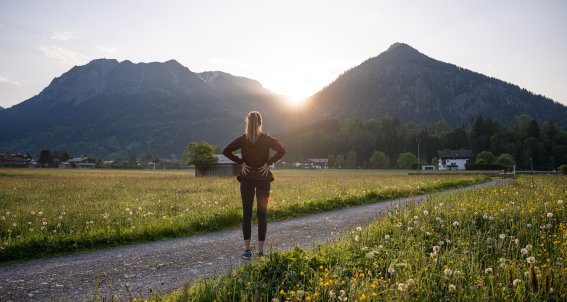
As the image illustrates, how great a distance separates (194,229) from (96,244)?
2862 millimetres

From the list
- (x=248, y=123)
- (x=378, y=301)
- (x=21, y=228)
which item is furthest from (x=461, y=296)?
(x=21, y=228)

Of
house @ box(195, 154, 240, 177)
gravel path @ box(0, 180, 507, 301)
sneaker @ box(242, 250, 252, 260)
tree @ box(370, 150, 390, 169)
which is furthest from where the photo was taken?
tree @ box(370, 150, 390, 169)

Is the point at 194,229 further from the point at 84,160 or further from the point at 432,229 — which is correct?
the point at 84,160

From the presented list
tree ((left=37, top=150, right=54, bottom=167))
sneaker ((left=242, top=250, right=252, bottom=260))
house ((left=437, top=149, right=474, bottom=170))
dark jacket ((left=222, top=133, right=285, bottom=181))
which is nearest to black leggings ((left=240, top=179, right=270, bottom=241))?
dark jacket ((left=222, top=133, right=285, bottom=181))

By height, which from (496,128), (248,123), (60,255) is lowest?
(60,255)

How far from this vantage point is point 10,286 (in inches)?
235

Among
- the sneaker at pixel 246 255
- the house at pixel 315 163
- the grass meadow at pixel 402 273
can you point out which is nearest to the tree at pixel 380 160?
the house at pixel 315 163

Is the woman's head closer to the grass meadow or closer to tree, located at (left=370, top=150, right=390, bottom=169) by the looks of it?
the grass meadow

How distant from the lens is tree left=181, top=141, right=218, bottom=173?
60.9 m

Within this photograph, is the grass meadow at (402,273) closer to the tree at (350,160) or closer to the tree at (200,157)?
the tree at (200,157)

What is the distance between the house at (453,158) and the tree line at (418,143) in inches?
169

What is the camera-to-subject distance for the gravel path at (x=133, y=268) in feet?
18.5

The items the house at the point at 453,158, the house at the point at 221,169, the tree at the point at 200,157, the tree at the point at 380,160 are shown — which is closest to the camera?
the tree at the point at 200,157

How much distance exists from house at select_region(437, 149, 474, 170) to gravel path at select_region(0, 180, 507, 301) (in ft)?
451
